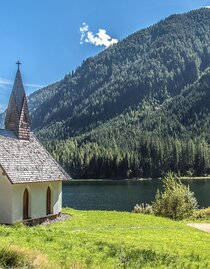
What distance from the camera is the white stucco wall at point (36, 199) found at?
37.5 metres

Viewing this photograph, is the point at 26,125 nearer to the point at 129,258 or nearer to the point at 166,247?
the point at 166,247

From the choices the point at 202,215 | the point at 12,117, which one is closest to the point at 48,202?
the point at 12,117

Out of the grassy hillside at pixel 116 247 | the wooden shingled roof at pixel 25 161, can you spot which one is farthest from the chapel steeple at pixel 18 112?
the grassy hillside at pixel 116 247

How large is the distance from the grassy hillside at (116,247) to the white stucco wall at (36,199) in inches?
203

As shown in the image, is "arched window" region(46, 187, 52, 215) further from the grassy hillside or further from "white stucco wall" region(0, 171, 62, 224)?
the grassy hillside

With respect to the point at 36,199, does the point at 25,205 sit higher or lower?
lower

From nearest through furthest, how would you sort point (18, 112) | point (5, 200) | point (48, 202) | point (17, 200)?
point (5, 200)
point (17, 200)
point (48, 202)
point (18, 112)

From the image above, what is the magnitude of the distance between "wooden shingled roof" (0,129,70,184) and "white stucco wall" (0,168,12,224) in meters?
0.88

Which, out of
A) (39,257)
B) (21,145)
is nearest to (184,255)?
(39,257)

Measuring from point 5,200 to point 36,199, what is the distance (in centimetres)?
350

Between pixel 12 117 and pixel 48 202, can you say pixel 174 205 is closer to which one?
pixel 48 202

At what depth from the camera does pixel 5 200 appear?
122ft

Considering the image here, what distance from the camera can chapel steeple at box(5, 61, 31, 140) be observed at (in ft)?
144

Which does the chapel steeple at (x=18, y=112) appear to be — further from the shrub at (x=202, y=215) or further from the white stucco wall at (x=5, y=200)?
the shrub at (x=202, y=215)
